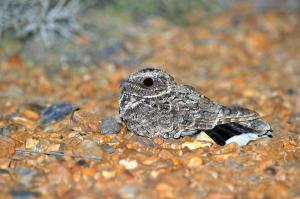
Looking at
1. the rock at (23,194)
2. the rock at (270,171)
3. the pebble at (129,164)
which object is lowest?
the rock at (23,194)

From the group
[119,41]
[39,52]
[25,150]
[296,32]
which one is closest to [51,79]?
[39,52]

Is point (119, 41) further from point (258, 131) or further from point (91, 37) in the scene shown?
point (258, 131)

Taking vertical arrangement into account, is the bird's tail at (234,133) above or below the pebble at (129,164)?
above

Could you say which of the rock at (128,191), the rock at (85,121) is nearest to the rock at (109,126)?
the rock at (85,121)

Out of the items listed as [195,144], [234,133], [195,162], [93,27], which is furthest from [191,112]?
[93,27]

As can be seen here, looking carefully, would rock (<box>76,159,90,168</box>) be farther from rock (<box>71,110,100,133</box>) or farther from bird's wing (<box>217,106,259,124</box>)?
bird's wing (<box>217,106,259,124</box>)

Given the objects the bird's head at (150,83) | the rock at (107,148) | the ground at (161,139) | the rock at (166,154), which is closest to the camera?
the ground at (161,139)

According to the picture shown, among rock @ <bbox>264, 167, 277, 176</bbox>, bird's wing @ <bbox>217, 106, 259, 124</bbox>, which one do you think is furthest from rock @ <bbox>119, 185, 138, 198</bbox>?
bird's wing @ <bbox>217, 106, 259, 124</bbox>

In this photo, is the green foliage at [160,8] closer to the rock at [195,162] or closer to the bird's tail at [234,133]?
the bird's tail at [234,133]
